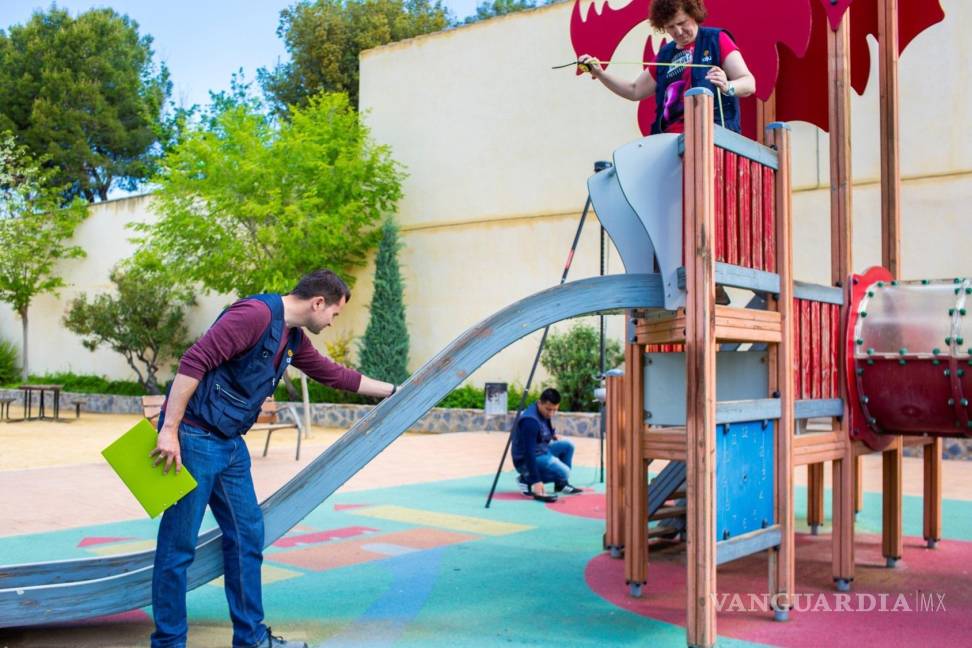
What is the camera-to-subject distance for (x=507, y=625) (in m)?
4.99

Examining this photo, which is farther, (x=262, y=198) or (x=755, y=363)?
(x=262, y=198)

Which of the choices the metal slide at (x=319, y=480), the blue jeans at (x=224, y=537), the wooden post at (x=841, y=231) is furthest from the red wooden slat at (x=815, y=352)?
the blue jeans at (x=224, y=537)

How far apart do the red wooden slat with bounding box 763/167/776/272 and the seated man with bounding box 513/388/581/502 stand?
167 inches

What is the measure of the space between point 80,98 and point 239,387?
43681mm

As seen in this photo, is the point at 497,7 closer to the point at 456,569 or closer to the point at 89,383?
the point at 89,383

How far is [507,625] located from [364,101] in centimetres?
1838

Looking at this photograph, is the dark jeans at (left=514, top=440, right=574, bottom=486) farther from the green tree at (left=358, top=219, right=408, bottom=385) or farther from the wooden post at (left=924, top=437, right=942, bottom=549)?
the green tree at (left=358, top=219, right=408, bottom=385)

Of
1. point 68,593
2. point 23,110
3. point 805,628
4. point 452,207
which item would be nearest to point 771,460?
point 805,628

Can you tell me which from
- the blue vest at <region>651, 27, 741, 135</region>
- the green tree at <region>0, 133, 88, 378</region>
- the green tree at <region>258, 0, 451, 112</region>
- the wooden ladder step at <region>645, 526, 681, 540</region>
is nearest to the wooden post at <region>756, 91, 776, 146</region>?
the blue vest at <region>651, 27, 741, 135</region>

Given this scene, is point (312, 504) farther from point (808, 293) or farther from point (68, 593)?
point (808, 293)

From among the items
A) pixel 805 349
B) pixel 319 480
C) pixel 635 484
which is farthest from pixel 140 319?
pixel 805 349

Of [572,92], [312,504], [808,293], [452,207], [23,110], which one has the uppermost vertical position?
[23,110]

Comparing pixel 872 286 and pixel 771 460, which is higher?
pixel 872 286

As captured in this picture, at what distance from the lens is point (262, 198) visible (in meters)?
19.0
